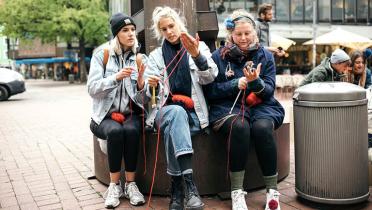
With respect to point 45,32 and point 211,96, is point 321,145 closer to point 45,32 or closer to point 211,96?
point 211,96

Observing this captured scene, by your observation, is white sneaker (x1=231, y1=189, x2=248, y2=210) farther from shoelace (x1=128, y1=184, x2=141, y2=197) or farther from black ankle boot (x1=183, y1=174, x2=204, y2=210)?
shoelace (x1=128, y1=184, x2=141, y2=197)

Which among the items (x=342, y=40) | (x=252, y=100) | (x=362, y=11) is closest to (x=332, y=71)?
(x=252, y=100)

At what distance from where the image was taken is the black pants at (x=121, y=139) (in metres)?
3.79

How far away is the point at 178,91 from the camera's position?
12.8 ft

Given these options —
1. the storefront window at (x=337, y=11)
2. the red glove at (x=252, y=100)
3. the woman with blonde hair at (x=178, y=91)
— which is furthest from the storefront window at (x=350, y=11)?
the woman with blonde hair at (x=178, y=91)

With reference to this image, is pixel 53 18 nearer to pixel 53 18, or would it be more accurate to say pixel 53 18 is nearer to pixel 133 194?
pixel 53 18

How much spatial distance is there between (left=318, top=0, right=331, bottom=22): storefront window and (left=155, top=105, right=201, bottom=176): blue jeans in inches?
1277

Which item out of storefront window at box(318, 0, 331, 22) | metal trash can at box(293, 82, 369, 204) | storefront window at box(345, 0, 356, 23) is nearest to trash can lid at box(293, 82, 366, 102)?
metal trash can at box(293, 82, 369, 204)

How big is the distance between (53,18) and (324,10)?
67.1 ft

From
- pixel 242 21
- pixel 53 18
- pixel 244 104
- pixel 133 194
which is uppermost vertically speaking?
pixel 53 18

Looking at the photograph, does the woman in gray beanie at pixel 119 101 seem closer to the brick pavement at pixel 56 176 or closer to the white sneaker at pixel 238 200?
the brick pavement at pixel 56 176

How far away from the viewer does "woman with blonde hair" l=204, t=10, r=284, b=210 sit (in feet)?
11.8

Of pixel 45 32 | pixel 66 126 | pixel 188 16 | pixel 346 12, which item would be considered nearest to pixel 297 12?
pixel 346 12

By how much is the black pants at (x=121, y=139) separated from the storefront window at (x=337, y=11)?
108ft
